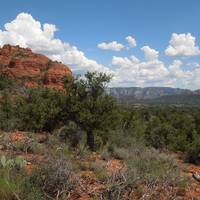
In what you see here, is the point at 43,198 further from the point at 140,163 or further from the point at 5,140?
the point at 5,140

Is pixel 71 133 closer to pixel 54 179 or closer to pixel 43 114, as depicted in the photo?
pixel 43 114

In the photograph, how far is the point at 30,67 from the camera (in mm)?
109188

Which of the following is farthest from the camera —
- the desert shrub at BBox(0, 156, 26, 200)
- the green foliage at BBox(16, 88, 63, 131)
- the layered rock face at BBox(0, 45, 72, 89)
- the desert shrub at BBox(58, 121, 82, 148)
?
the layered rock face at BBox(0, 45, 72, 89)

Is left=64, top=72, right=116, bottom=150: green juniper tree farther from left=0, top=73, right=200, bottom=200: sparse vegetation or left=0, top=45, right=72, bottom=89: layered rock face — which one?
left=0, top=45, right=72, bottom=89: layered rock face

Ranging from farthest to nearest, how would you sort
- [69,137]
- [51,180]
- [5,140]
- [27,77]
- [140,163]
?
1. [27,77]
2. [69,137]
3. [5,140]
4. [140,163]
5. [51,180]

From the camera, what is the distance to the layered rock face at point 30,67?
10169 cm

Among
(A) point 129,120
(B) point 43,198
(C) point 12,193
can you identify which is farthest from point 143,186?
(A) point 129,120

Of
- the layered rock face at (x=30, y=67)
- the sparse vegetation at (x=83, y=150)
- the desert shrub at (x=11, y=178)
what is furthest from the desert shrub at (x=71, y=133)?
the layered rock face at (x=30, y=67)

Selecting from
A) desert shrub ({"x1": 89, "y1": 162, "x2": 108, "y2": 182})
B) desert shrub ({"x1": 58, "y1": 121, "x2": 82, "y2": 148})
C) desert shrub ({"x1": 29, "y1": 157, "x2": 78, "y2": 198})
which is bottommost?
desert shrub ({"x1": 58, "y1": 121, "x2": 82, "y2": 148})

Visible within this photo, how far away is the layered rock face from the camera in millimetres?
101688

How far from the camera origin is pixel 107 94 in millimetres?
18375

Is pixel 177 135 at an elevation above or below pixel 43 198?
below

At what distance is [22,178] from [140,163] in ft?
11.2

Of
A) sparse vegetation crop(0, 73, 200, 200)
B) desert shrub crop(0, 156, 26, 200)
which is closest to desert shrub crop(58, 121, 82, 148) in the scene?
sparse vegetation crop(0, 73, 200, 200)
